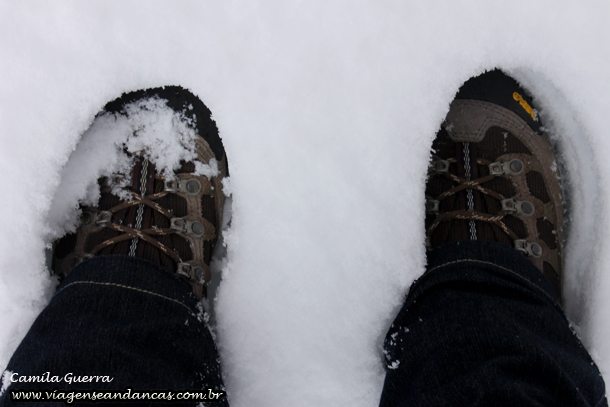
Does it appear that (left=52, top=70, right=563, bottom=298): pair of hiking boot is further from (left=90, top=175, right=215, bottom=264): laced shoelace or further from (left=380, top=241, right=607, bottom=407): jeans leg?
(left=380, top=241, right=607, bottom=407): jeans leg

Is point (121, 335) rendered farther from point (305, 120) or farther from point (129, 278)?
point (305, 120)

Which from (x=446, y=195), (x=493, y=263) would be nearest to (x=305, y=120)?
(x=446, y=195)

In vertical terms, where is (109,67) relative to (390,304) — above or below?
above

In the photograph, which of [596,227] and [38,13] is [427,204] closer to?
[596,227]

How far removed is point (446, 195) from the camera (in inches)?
33.9

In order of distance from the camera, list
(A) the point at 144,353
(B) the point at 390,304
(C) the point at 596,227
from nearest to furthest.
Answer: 1. (A) the point at 144,353
2. (B) the point at 390,304
3. (C) the point at 596,227

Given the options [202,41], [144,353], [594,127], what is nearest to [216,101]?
[202,41]

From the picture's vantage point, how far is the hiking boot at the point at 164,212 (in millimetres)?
806

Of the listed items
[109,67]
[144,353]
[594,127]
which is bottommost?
[144,353]

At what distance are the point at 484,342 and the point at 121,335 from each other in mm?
552

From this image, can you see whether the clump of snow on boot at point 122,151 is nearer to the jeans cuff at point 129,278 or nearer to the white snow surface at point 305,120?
the white snow surface at point 305,120

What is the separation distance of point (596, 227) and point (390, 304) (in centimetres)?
52

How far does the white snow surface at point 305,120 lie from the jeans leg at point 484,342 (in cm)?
9

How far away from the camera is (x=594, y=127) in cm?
85
